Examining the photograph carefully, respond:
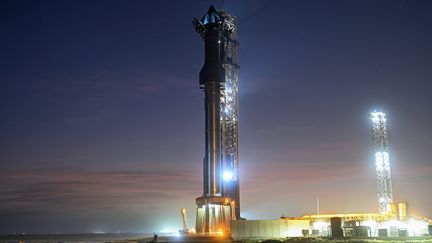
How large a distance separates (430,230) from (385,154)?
159 feet

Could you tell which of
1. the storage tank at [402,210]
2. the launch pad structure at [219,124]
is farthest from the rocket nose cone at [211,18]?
the storage tank at [402,210]

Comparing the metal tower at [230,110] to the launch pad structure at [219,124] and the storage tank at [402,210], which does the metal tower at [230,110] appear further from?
the storage tank at [402,210]

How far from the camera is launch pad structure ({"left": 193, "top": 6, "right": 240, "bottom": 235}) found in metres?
96.9

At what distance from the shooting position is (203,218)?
96.9 meters

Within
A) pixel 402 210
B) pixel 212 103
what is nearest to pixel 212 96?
pixel 212 103

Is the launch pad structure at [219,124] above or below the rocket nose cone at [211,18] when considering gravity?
below

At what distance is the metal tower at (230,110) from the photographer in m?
106

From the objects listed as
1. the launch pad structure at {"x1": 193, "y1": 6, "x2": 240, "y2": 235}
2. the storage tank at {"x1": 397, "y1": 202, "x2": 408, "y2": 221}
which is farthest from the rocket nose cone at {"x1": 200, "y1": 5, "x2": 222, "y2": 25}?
the storage tank at {"x1": 397, "y1": 202, "x2": 408, "y2": 221}

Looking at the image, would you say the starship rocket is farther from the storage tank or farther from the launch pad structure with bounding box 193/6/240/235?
the storage tank

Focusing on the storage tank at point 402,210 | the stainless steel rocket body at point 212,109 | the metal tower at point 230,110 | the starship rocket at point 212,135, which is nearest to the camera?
the starship rocket at point 212,135

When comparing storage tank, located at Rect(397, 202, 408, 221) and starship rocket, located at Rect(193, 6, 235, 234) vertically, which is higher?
starship rocket, located at Rect(193, 6, 235, 234)

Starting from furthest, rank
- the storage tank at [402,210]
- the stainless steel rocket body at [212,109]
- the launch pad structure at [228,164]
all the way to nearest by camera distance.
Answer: the storage tank at [402,210]
the stainless steel rocket body at [212,109]
the launch pad structure at [228,164]

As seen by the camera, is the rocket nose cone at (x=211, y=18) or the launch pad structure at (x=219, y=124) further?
the rocket nose cone at (x=211, y=18)

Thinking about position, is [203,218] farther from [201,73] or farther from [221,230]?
[201,73]
